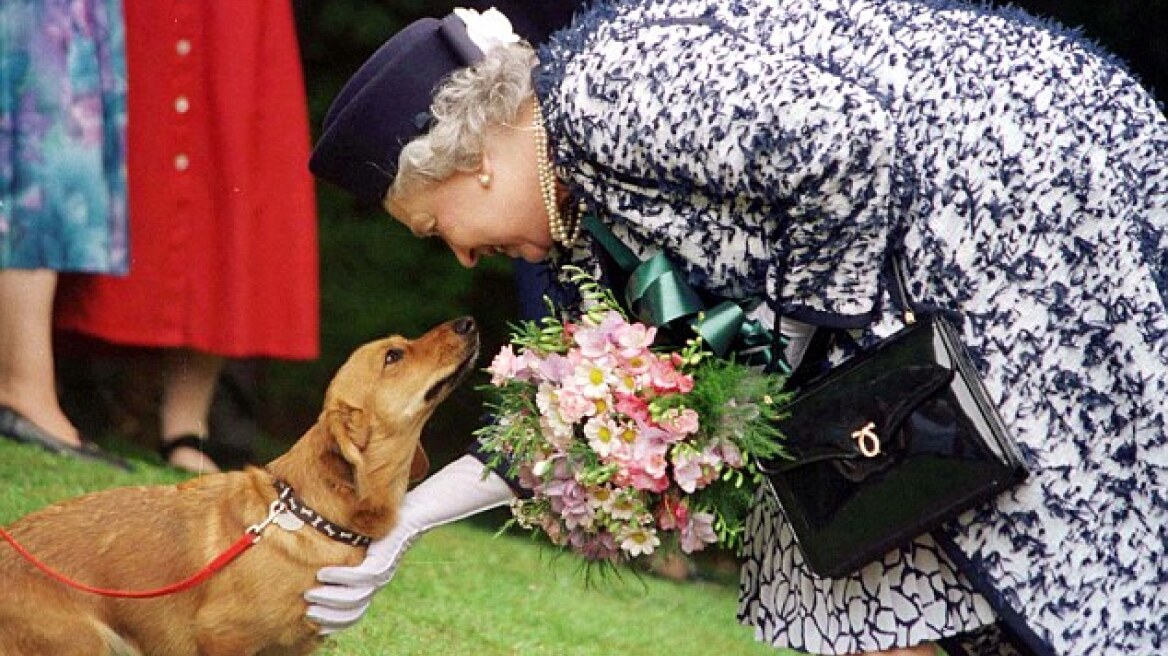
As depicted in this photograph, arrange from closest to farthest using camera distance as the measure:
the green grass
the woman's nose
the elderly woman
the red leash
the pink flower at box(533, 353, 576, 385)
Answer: the elderly woman < the pink flower at box(533, 353, 576, 385) < the woman's nose < the red leash < the green grass

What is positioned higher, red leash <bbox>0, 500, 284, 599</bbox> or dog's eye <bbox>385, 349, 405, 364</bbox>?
dog's eye <bbox>385, 349, 405, 364</bbox>

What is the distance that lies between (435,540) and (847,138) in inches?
74.8

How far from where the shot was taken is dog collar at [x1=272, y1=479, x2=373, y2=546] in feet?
9.46

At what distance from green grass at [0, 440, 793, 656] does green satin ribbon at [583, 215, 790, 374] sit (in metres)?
1.26

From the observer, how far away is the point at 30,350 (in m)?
3.07

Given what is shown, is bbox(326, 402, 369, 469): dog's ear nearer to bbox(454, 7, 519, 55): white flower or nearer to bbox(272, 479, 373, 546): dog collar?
bbox(272, 479, 373, 546): dog collar

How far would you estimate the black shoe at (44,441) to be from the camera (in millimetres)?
3070

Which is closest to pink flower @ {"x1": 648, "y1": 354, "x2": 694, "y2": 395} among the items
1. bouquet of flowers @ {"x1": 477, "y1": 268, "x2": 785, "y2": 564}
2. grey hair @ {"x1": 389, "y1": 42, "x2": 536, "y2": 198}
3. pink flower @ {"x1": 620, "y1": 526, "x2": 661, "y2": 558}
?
bouquet of flowers @ {"x1": 477, "y1": 268, "x2": 785, "y2": 564}

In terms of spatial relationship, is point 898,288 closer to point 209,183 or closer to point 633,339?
point 633,339

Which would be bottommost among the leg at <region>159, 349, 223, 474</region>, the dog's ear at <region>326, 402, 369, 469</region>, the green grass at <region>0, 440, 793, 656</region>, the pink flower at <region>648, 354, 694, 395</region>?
the green grass at <region>0, 440, 793, 656</region>

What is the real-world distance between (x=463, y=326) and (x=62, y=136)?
2.74ft

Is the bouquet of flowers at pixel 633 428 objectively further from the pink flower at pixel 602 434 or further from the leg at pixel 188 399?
the leg at pixel 188 399

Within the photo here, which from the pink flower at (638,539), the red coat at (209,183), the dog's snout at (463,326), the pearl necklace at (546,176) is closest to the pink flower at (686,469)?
the pink flower at (638,539)

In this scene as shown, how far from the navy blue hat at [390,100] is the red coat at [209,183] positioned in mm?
872
